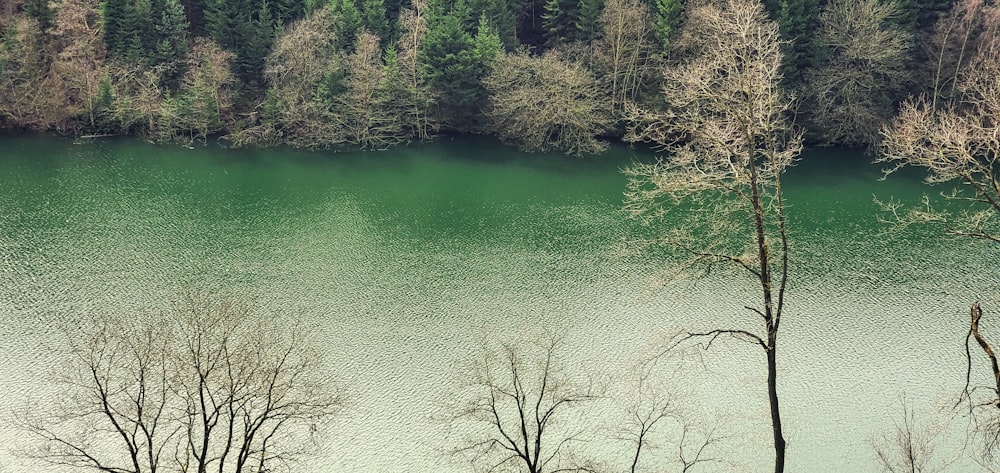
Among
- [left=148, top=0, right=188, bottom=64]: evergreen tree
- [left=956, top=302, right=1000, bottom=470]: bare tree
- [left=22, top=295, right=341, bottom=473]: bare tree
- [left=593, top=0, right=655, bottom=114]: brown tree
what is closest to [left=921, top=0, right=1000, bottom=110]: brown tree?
[left=593, top=0, right=655, bottom=114]: brown tree

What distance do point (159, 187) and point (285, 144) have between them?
663cm

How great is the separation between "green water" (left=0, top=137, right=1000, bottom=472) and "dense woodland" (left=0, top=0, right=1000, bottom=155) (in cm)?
245

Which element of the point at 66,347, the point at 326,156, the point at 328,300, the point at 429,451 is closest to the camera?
the point at 429,451

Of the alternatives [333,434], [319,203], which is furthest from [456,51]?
[333,434]

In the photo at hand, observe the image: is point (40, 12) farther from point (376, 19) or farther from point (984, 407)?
point (984, 407)

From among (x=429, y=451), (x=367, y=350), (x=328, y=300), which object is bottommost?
(x=429, y=451)

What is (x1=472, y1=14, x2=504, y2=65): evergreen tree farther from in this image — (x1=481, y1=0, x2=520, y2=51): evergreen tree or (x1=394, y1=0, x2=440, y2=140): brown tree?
(x1=394, y1=0, x2=440, y2=140): brown tree

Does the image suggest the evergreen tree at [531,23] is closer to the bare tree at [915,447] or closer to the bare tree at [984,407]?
the bare tree at [984,407]

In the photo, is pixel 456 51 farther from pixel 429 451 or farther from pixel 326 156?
pixel 429 451

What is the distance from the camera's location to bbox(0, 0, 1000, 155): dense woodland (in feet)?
101

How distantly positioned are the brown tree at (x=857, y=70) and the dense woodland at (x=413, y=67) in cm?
7

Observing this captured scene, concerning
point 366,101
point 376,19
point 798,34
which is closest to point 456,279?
point 366,101

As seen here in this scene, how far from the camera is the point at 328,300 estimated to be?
1936cm

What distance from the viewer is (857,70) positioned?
30.9 m
